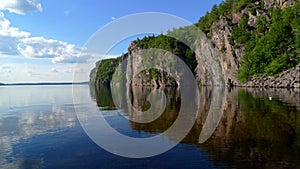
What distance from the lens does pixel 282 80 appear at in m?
97.2

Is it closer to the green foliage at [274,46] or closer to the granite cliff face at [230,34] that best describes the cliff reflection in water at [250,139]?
the green foliage at [274,46]

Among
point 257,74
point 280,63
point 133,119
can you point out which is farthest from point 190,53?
point 133,119

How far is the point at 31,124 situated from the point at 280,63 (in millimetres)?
89536

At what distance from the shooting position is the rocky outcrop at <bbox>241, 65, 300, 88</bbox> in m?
89.8

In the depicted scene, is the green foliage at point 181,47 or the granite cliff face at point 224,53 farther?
the green foliage at point 181,47

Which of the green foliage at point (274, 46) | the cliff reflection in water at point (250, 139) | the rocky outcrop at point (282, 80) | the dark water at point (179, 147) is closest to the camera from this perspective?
the cliff reflection in water at point (250, 139)

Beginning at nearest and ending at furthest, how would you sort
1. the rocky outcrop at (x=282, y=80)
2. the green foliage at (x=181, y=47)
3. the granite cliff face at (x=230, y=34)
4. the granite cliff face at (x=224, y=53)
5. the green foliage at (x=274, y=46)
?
the rocky outcrop at (x=282, y=80) < the green foliage at (x=274, y=46) < the granite cliff face at (x=224, y=53) < the granite cliff face at (x=230, y=34) < the green foliage at (x=181, y=47)

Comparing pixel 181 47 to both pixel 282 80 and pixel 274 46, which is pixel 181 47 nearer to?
pixel 274 46

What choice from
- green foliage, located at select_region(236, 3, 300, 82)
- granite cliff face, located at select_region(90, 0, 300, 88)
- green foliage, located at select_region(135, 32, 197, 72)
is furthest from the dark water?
green foliage, located at select_region(135, 32, 197, 72)

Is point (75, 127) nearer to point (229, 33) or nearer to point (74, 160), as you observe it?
point (74, 160)

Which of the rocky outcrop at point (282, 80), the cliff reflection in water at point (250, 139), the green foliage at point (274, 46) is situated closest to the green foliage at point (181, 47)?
the green foliage at point (274, 46)

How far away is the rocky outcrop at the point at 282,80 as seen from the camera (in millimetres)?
89812

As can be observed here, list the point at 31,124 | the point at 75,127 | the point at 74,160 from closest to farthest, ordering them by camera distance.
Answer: the point at 74,160 < the point at 75,127 < the point at 31,124

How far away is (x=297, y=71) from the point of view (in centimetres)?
8869
